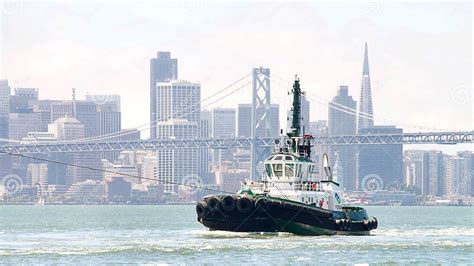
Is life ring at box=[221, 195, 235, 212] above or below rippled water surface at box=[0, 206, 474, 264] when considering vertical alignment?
above

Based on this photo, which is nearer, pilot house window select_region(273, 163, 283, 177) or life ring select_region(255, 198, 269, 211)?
life ring select_region(255, 198, 269, 211)

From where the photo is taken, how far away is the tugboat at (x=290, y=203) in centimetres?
7706

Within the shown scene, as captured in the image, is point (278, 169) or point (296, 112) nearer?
point (278, 169)

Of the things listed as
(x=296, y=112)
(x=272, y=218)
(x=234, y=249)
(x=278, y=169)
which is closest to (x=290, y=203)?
(x=272, y=218)

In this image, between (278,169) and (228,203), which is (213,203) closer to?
(228,203)

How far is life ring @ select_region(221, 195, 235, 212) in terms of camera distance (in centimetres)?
7738

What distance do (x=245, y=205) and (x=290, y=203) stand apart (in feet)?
7.40

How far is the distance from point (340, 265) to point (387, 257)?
5.16m

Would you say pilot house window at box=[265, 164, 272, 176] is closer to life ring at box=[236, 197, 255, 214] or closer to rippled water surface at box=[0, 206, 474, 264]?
life ring at box=[236, 197, 255, 214]

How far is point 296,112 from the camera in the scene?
8275 centimetres

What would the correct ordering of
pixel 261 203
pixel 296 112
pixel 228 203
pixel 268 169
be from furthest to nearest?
pixel 296 112
pixel 268 169
pixel 228 203
pixel 261 203

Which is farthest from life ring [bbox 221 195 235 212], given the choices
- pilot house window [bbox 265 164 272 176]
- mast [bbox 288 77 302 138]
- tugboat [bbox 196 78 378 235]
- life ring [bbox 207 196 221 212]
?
mast [bbox 288 77 302 138]

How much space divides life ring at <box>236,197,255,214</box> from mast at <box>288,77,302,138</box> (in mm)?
6329

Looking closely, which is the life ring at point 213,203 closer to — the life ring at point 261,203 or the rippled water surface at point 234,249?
the rippled water surface at point 234,249
